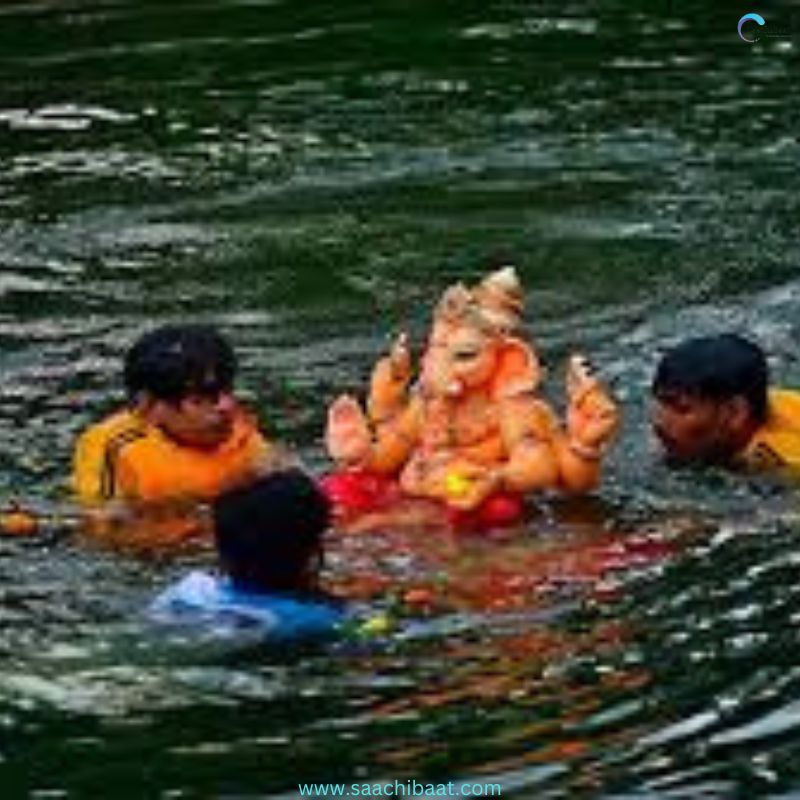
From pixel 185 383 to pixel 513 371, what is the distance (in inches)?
44.1

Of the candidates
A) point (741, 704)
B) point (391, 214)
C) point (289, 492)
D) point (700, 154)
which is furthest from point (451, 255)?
point (741, 704)

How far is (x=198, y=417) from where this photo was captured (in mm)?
9461

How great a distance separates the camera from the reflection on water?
24.1 feet

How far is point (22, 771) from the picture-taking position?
23.7ft

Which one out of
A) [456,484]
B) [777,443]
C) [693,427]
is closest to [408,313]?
[693,427]

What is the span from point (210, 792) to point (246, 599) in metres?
1.13

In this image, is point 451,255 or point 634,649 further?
point 451,255

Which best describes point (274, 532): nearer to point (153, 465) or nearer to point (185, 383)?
point (185, 383)

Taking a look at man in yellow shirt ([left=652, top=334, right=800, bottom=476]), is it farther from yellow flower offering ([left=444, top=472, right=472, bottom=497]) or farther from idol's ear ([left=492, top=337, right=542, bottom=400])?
yellow flower offering ([left=444, top=472, right=472, bottom=497])

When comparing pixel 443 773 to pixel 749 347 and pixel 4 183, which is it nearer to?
pixel 749 347

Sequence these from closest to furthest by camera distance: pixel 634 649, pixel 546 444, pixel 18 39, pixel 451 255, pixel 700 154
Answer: pixel 634 649 < pixel 546 444 < pixel 451 255 < pixel 700 154 < pixel 18 39

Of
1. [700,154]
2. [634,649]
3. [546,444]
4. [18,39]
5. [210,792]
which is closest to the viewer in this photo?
[210,792]

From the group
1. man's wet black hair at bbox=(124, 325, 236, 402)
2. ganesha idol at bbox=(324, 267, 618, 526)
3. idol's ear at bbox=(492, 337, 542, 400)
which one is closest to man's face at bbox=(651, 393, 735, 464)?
ganesha idol at bbox=(324, 267, 618, 526)

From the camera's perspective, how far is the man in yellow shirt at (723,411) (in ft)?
31.0
